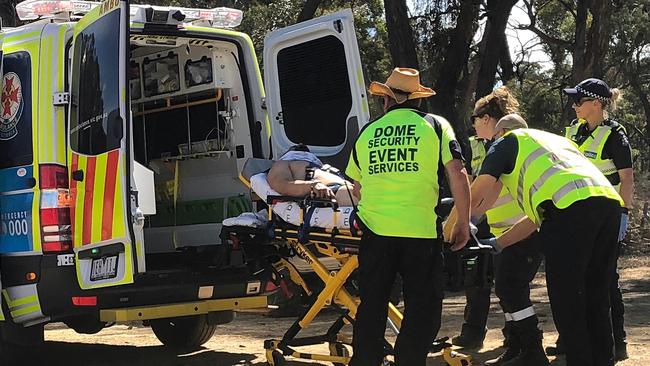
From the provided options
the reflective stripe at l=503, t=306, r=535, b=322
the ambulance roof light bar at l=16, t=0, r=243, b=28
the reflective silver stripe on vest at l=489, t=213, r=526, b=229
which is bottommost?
the reflective stripe at l=503, t=306, r=535, b=322

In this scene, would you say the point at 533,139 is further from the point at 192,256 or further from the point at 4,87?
the point at 4,87

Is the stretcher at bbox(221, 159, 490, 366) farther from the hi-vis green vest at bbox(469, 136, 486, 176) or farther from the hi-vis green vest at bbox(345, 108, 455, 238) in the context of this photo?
the hi-vis green vest at bbox(469, 136, 486, 176)

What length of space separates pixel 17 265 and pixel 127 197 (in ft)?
3.19

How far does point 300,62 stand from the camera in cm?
654

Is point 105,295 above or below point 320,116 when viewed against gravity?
below

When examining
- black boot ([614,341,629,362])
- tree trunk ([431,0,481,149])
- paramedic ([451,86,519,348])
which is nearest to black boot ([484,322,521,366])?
paramedic ([451,86,519,348])

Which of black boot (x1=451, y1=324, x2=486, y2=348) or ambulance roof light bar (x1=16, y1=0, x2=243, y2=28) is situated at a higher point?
ambulance roof light bar (x1=16, y1=0, x2=243, y2=28)

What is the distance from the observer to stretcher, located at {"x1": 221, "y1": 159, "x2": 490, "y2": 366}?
501 centimetres

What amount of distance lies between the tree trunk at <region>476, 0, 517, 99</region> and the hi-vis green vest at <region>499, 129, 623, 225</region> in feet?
35.8

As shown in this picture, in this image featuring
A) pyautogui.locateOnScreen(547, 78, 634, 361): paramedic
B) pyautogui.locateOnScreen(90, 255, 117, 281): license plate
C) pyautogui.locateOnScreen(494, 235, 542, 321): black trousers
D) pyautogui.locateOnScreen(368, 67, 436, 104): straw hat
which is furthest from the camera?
pyautogui.locateOnScreen(547, 78, 634, 361): paramedic

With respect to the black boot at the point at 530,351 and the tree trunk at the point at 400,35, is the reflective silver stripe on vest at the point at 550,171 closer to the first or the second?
the black boot at the point at 530,351

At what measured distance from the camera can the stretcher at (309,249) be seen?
5.01m

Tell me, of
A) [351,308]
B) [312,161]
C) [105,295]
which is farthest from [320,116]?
[105,295]

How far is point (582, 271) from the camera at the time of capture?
4.23 meters
